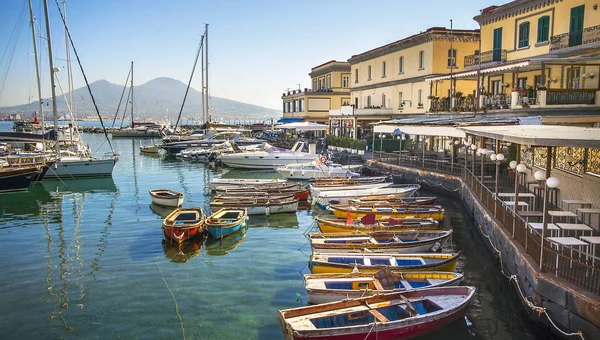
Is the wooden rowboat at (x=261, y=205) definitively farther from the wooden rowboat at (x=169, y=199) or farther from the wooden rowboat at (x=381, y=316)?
the wooden rowboat at (x=381, y=316)

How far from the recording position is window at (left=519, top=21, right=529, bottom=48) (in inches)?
1252

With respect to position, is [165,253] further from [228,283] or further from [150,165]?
[150,165]

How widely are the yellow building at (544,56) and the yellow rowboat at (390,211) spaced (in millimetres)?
8562

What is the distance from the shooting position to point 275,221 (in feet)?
82.9

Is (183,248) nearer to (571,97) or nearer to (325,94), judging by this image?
(571,97)

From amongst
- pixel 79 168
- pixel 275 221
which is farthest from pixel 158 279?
pixel 79 168

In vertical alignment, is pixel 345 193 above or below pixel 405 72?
below

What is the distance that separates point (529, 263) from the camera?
41.0 ft

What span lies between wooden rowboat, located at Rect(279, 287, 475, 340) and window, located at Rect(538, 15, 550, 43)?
2327cm

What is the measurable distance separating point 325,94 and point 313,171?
35.3 meters

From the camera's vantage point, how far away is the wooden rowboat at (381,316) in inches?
432

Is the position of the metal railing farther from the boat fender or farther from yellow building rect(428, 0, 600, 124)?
yellow building rect(428, 0, 600, 124)

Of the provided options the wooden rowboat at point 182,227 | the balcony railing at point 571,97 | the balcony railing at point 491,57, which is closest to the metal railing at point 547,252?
the balcony railing at point 571,97

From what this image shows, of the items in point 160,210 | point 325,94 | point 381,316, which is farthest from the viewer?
point 325,94
